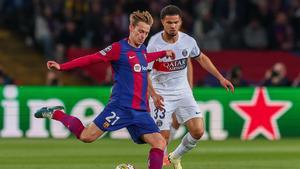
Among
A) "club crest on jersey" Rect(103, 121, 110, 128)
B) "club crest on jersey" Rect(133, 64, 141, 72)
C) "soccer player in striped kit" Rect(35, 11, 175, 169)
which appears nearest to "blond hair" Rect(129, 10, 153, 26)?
"soccer player in striped kit" Rect(35, 11, 175, 169)

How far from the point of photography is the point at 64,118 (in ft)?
43.1

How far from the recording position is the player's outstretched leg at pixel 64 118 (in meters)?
12.9

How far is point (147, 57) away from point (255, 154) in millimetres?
5760

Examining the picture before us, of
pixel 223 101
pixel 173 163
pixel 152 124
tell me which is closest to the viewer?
pixel 152 124

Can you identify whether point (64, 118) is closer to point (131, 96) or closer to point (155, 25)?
point (131, 96)

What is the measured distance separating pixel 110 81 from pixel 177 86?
30.2ft

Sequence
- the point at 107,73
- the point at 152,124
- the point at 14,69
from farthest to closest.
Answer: the point at 14,69 → the point at 107,73 → the point at 152,124

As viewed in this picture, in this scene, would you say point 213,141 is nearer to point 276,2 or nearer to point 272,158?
point 272,158

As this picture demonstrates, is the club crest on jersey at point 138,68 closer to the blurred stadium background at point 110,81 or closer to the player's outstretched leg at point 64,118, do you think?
the player's outstretched leg at point 64,118

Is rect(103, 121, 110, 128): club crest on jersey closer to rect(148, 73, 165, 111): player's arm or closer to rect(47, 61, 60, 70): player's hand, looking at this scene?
rect(47, 61, 60, 70): player's hand

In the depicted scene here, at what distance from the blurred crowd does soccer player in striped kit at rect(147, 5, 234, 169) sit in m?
11.4

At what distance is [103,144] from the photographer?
20.1 meters

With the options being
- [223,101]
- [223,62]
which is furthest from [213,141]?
[223,62]

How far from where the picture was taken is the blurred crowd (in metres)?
26.4
